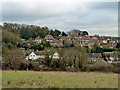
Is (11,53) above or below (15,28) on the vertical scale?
below

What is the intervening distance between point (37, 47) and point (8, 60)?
94.5 ft

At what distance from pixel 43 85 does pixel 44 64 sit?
15952 mm

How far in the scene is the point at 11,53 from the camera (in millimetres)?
Result: 23578

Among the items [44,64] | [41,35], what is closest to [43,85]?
[44,64]

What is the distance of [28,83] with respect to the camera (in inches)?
314

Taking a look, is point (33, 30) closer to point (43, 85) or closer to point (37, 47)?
point (37, 47)

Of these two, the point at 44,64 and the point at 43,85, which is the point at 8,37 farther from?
the point at 43,85

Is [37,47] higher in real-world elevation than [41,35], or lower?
lower

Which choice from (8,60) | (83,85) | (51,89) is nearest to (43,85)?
(51,89)

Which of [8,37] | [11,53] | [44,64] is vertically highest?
[8,37]

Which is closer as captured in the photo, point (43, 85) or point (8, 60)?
point (43, 85)

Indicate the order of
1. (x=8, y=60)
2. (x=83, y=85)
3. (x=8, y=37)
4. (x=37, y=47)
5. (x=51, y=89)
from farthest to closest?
(x=37, y=47)
(x=8, y=37)
(x=8, y=60)
(x=83, y=85)
(x=51, y=89)

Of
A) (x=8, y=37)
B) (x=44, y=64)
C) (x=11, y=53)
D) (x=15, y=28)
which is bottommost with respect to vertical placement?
(x=44, y=64)

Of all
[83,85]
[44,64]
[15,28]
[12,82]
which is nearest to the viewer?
[83,85]
